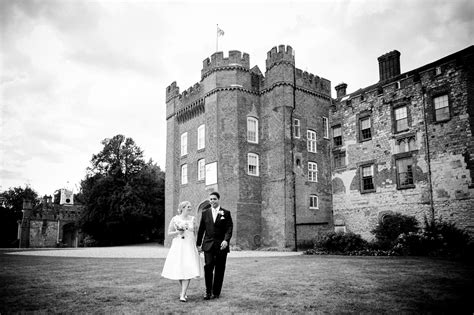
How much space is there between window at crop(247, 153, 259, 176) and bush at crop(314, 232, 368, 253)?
8.56m

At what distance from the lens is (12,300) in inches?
264

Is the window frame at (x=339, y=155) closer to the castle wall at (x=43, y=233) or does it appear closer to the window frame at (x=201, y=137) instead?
the window frame at (x=201, y=137)

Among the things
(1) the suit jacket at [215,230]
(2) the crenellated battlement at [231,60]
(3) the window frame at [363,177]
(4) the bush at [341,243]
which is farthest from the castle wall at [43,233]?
(1) the suit jacket at [215,230]

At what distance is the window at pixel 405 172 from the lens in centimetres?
2400

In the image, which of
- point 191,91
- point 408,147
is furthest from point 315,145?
point 191,91

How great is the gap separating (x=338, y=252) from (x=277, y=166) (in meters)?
8.91

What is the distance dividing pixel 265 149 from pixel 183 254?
21.7 metres

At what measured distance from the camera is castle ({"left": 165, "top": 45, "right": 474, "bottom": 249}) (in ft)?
75.3

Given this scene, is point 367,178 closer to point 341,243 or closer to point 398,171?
point 398,171

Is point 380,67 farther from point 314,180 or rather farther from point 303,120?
point 314,180

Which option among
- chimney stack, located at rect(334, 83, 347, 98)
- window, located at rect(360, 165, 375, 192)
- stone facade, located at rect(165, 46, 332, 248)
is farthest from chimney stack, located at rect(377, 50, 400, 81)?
window, located at rect(360, 165, 375, 192)

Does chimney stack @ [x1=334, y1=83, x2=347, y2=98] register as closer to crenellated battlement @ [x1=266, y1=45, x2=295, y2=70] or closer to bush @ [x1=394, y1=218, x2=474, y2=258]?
crenellated battlement @ [x1=266, y1=45, x2=295, y2=70]

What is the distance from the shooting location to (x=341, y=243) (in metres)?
20.6

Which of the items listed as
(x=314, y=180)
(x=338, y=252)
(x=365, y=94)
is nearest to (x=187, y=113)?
(x=314, y=180)
